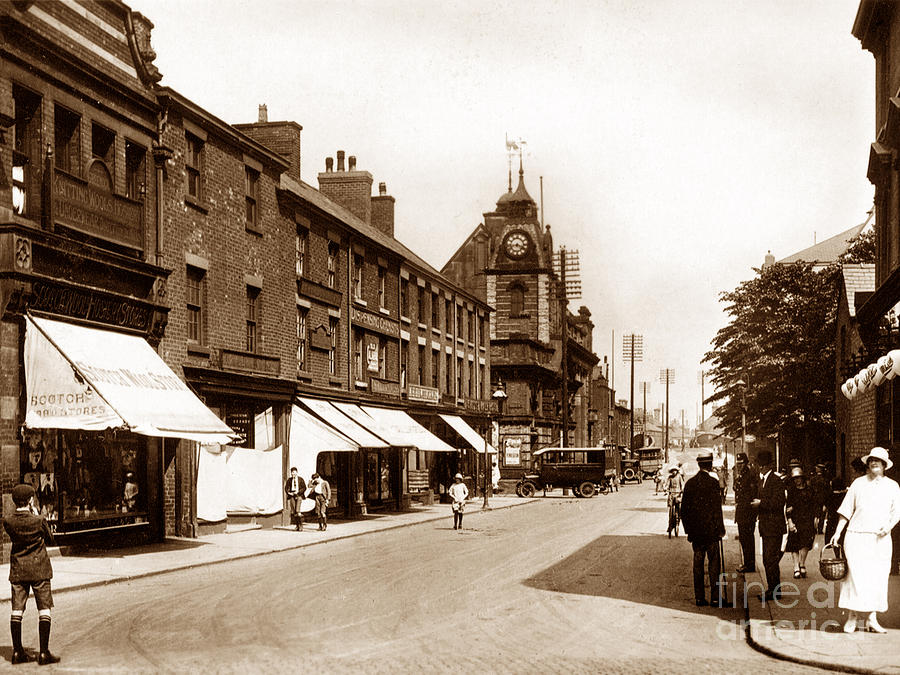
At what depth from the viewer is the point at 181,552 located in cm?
2006

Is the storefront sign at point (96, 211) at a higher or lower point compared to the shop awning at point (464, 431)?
higher

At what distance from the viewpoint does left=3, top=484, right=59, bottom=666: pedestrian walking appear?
9.08 m

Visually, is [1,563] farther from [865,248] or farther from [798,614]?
[865,248]

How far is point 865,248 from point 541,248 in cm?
3685

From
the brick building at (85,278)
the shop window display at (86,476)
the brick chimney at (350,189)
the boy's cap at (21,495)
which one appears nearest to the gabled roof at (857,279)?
the brick building at (85,278)

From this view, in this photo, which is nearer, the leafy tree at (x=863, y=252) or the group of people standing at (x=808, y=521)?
the group of people standing at (x=808, y=521)

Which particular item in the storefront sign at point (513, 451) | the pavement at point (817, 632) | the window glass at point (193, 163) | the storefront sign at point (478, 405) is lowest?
the storefront sign at point (513, 451)

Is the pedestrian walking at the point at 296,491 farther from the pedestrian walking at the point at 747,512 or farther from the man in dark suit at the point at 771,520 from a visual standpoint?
the man in dark suit at the point at 771,520

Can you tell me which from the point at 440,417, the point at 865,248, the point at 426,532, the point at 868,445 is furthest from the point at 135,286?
the point at 865,248

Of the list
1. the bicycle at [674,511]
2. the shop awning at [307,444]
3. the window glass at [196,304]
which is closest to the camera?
the window glass at [196,304]

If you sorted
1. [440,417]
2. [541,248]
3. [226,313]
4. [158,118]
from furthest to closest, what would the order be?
1. [541,248]
2. [440,417]
3. [226,313]
4. [158,118]

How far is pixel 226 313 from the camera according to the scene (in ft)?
83.6

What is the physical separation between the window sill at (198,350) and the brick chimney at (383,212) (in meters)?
21.7

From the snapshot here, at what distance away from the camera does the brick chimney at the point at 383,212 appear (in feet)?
149
